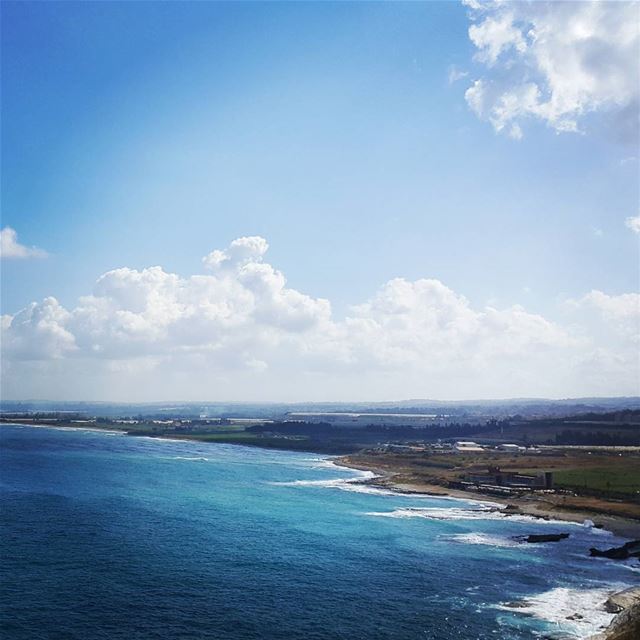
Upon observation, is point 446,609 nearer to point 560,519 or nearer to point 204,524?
point 204,524

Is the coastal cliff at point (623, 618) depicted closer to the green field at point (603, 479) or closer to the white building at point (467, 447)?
the green field at point (603, 479)

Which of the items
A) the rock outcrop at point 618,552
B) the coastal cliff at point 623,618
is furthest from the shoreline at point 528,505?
the coastal cliff at point 623,618

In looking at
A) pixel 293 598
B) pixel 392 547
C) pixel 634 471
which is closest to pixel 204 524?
pixel 392 547

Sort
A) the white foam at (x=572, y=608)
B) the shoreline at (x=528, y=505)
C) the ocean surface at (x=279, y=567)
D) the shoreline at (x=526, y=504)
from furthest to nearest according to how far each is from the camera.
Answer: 1. the shoreline at (x=526, y=504)
2. the shoreline at (x=528, y=505)
3. the white foam at (x=572, y=608)
4. the ocean surface at (x=279, y=567)

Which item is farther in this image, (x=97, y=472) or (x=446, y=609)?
(x=97, y=472)

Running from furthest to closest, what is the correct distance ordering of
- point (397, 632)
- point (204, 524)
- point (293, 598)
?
point (204, 524) → point (293, 598) → point (397, 632)

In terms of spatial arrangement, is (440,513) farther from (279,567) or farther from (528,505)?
(279,567)

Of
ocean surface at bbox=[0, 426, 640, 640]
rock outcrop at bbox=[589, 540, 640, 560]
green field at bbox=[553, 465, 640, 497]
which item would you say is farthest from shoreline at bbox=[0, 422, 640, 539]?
green field at bbox=[553, 465, 640, 497]

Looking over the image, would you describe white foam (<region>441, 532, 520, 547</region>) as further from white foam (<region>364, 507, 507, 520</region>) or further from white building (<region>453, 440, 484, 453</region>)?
white building (<region>453, 440, 484, 453</region>)
